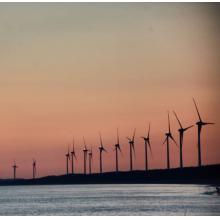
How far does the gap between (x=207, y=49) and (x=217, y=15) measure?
1.23m

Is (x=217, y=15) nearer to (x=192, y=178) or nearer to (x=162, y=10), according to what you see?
(x=162, y=10)

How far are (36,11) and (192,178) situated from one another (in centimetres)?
4728

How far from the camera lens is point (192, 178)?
6469cm

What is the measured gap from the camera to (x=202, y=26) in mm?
17234

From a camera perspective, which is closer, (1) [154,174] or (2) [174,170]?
(2) [174,170]

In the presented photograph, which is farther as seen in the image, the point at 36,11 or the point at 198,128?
the point at 198,128

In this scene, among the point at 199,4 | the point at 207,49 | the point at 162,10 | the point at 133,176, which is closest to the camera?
the point at 199,4

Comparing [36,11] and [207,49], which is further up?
[36,11]

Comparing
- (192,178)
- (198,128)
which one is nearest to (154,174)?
(192,178)

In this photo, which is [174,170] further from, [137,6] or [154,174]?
[137,6]

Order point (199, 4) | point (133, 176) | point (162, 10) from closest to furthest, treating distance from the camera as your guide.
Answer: point (199, 4), point (162, 10), point (133, 176)

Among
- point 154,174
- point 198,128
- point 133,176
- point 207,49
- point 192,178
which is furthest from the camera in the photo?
point 133,176
